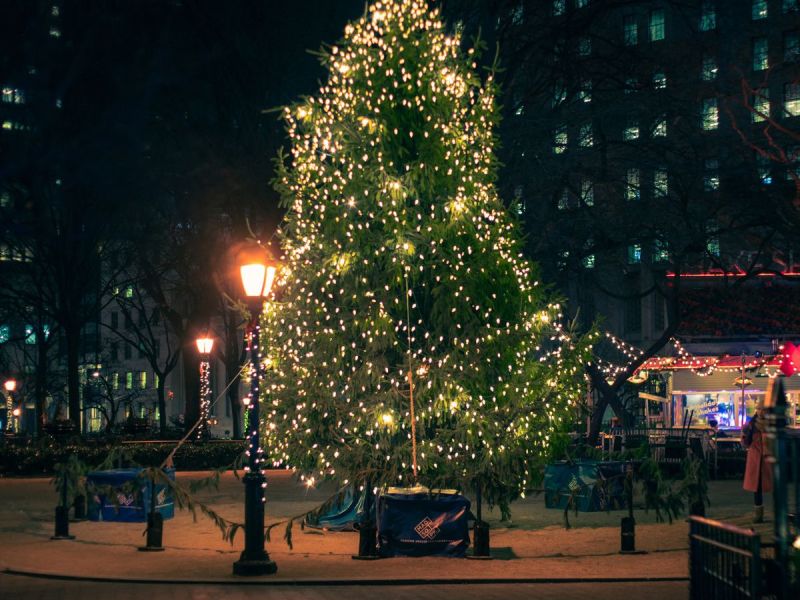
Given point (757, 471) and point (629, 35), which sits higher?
point (629, 35)

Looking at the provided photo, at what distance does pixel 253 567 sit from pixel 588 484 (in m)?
10.4

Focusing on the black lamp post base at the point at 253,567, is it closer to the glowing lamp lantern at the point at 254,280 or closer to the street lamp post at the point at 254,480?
the street lamp post at the point at 254,480

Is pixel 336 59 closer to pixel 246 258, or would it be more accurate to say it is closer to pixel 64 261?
pixel 246 258

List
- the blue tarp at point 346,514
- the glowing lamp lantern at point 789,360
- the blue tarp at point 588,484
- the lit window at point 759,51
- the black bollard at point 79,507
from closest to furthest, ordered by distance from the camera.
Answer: the blue tarp at point 346,514 < the black bollard at point 79,507 < the blue tarp at point 588,484 < the glowing lamp lantern at point 789,360 < the lit window at point 759,51

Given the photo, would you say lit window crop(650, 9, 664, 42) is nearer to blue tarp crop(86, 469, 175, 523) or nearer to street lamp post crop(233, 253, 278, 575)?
blue tarp crop(86, 469, 175, 523)

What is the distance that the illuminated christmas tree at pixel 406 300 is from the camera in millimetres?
20297

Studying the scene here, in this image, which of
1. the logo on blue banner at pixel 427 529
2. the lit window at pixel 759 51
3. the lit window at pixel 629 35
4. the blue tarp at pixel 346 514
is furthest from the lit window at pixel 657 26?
the logo on blue banner at pixel 427 529

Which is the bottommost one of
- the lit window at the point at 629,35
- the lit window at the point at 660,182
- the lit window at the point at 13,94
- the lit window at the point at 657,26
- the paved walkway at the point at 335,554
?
the paved walkway at the point at 335,554

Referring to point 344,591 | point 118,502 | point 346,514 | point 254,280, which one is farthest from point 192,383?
point 344,591

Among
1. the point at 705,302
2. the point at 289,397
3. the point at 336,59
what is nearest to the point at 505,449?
the point at 289,397

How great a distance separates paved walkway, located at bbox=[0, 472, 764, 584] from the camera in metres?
15.6

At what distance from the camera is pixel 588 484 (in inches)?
960

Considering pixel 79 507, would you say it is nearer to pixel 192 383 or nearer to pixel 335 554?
pixel 335 554

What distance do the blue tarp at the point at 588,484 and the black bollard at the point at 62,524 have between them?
949cm
